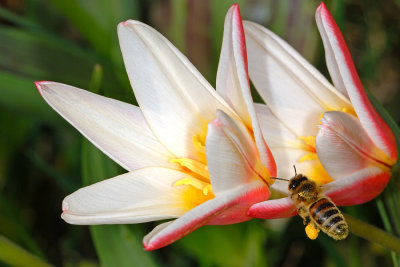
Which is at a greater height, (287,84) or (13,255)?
(287,84)

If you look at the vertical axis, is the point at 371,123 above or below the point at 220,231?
above

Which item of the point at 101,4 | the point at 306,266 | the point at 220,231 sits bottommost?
the point at 306,266

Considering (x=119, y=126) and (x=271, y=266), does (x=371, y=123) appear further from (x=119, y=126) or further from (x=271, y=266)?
(x=271, y=266)

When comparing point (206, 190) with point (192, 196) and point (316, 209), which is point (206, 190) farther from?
point (316, 209)

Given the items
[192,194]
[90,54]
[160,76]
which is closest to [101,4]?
[90,54]

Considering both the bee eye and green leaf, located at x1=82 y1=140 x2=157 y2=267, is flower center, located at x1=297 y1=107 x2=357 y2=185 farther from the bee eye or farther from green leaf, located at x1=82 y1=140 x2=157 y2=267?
green leaf, located at x1=82 y1=140 x2=157 y2=267

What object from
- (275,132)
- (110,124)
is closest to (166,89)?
(110,124)

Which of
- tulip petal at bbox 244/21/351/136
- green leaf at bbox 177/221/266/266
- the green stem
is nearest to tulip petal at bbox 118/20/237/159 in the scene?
tulip petal at bbox 244/21/351/136

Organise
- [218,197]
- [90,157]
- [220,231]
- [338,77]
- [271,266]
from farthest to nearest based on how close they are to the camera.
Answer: [271,266] → [220,231] → [90,157] → [338,77] → [218,197]

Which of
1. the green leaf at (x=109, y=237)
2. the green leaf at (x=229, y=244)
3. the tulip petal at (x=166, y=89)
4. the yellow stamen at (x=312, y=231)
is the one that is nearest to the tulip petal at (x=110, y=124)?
the tulip petal at (x=166, y=89)
